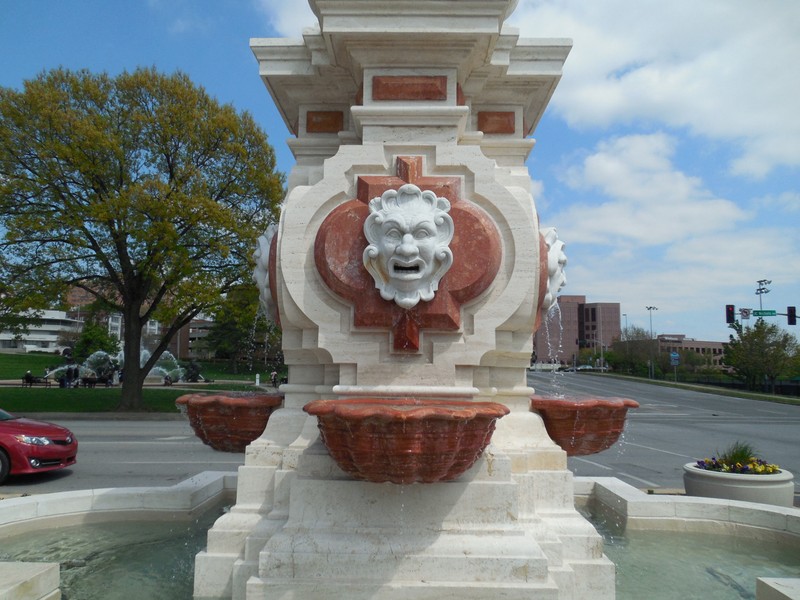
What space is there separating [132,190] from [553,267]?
16560 millimetres

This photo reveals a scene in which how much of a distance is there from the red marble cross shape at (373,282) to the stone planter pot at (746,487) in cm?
462

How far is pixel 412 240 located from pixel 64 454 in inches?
350

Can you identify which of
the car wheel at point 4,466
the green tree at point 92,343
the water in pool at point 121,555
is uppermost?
the green tree at point 92,343

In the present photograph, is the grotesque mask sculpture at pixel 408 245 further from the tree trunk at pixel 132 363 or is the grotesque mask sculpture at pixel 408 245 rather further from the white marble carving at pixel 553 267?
the tree trunk at pixel 132 363

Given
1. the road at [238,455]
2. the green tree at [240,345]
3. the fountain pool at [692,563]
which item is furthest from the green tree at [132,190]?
the fountain pool at [692,563]

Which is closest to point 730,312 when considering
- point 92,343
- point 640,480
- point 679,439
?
point 679,439

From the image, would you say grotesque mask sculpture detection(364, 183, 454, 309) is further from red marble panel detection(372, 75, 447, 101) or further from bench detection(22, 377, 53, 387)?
bench detection(22, 377, 53, 387)

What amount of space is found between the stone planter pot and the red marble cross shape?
462 cm

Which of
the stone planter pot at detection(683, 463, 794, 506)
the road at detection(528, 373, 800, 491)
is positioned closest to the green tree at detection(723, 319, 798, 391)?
the road at detection(528, 373, 800, 491)

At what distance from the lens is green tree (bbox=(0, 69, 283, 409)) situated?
17.9 meters

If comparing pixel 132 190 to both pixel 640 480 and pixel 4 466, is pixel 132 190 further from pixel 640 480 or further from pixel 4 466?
pixel 640 480

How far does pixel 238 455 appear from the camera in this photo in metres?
12.9

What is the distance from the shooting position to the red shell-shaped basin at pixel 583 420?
406 cm

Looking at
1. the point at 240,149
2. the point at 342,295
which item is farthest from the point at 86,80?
the point at 342,295
